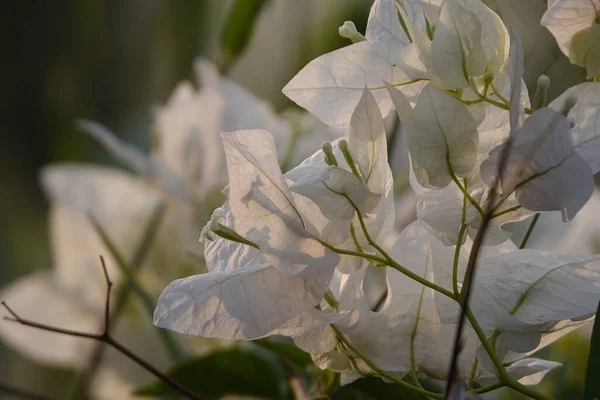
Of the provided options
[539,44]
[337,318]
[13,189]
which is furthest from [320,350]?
[13,189]

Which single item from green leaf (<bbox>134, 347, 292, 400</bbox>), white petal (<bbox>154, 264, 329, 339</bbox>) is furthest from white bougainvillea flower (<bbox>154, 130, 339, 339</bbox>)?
green leaf (<bbox>134, 347, 292, 400</bbox>)

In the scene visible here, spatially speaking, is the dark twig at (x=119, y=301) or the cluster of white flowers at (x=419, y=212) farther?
the dark twig at (x=119, y=301)

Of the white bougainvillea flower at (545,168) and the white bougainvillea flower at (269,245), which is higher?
the white bougainvillea flower at (545,168)

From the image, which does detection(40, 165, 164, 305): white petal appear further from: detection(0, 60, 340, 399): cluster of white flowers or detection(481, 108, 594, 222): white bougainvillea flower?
detection(481, 108, 594, 222): white bougainvillea flower

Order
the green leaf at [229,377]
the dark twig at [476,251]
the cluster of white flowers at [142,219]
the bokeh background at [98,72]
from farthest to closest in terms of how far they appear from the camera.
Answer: the bokeh background at [98,72]
the cluster of white flowers at [142,219]
the green leaf at [229,377]
the dark twig at [476,251]

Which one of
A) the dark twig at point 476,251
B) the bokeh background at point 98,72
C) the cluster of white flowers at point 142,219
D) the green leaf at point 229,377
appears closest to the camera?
the dark twig at point 476,251

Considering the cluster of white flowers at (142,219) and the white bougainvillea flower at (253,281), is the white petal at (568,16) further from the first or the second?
the cluster of white flowers at (142,219)

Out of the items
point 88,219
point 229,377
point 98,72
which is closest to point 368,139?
point 229,377

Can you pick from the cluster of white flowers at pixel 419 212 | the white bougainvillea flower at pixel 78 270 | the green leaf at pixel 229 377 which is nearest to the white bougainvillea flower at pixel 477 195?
the cluster of white flowers at pixel 419 212

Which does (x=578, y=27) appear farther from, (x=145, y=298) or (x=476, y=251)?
(x=145, y=298)
